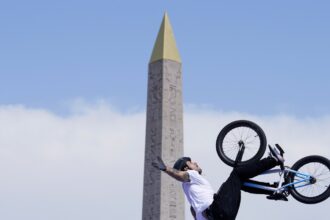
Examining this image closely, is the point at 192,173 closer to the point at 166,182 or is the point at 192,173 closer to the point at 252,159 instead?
the point at 252,159

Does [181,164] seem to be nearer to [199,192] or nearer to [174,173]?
[199,192]

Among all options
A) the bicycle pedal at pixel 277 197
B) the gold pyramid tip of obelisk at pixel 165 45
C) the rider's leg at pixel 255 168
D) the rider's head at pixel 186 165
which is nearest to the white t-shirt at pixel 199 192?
the rider's head at pixel 186 165

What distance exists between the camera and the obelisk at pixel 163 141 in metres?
31.5

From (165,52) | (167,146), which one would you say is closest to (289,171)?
(167,146)

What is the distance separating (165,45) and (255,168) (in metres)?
23.6

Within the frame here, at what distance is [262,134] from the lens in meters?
11.5

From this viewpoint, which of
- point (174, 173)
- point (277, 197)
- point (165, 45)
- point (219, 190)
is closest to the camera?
point (174, 173)

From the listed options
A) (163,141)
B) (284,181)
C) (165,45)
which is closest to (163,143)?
(163,141)

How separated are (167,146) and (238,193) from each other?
810 inches

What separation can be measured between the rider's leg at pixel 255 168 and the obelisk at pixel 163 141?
20101 millimetres

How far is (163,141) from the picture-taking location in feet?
104

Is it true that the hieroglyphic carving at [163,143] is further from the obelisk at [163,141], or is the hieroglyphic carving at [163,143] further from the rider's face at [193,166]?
A: the rider's face at [193,166]

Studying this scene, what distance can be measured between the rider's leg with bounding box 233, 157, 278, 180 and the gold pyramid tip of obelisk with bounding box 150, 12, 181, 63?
22188 millimetres

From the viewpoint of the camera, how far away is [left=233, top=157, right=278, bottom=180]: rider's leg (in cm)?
1114
